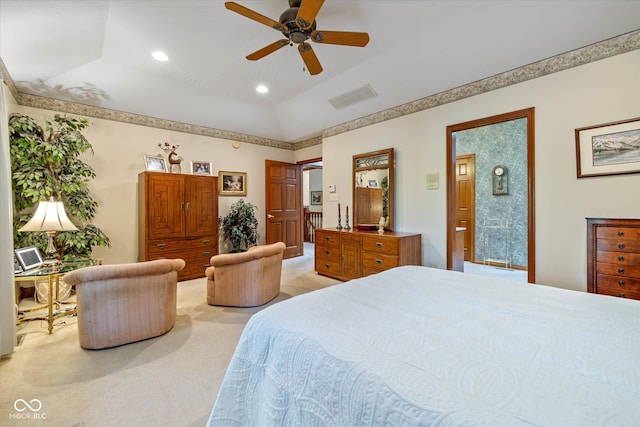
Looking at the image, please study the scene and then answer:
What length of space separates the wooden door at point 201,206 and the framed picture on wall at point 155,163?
19.8 inches

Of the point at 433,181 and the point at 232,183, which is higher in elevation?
the point at 232,183

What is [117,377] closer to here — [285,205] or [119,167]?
[119,167]

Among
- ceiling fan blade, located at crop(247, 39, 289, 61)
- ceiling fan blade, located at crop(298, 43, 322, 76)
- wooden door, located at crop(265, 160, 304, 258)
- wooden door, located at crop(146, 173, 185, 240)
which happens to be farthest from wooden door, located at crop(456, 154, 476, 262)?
wooden door, located at crop(146, 173, 185, 240)

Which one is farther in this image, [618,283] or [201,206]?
[201,206]

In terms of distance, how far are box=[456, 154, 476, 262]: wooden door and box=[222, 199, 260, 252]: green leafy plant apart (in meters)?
4.25

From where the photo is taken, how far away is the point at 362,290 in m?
1.51

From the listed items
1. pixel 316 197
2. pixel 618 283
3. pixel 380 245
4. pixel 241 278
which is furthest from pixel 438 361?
pixel 316 197

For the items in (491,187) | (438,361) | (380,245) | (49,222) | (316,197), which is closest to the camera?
(438,361)

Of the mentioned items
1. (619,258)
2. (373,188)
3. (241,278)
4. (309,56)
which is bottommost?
(241,278)

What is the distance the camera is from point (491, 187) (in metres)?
5.24

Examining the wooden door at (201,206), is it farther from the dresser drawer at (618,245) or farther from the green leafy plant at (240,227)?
the dresser drawer at (618,245)

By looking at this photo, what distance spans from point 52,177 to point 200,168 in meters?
2.08

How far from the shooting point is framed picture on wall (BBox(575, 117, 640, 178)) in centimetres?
244

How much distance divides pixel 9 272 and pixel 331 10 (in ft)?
12.0
